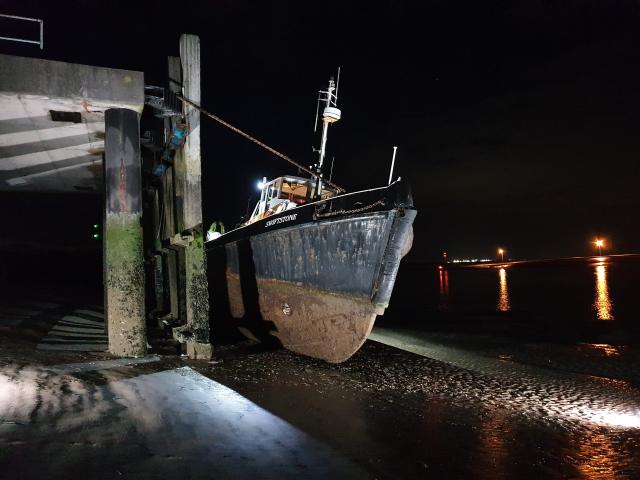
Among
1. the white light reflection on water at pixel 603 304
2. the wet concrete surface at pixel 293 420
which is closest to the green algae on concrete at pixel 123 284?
the wet concrete surface at pixel 293 420

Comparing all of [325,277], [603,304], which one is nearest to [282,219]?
[325,277]

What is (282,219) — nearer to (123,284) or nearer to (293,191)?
(293,191)

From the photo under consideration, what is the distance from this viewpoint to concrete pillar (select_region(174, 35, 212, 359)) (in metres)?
7.56

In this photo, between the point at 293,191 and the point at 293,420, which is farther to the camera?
the point at 293,191

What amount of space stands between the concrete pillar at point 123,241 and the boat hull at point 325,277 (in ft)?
8.59

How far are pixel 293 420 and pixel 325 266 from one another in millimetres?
3276

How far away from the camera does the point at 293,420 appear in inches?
193

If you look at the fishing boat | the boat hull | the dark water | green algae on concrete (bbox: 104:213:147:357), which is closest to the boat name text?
the fishing boat

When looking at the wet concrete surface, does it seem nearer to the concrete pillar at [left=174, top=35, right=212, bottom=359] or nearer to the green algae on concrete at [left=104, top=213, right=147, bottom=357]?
the green algae on concrete at [left=104, top=213, right=147, bottom=357]

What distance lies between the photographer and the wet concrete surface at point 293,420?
3535 millimetres

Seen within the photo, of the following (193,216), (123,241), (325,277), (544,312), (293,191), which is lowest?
(544,312)

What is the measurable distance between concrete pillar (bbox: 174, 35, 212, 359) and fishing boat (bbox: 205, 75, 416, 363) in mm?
1654

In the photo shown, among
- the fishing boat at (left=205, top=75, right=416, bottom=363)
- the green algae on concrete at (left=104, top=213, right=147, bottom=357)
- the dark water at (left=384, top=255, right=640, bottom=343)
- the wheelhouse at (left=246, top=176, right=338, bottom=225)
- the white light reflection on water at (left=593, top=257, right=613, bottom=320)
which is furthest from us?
the white light reflection on water at (left=593, top=257, right=613, bottom=320)

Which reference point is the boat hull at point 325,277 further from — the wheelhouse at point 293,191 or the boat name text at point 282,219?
the wheelhouse at point 293,191
